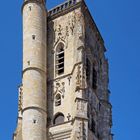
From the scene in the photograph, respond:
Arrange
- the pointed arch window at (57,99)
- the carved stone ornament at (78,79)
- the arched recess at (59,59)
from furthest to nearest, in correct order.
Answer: the arched recess at (59,59) → the pointed arch window at (57,99) → the carved stone ornament at (78,79)

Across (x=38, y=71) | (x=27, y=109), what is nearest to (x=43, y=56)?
(x=38, y=71)

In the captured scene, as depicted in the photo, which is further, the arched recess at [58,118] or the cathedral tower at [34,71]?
the arched recess at [58,118]

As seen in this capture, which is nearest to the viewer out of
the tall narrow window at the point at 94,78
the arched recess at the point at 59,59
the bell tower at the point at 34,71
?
the bell tower at the point at 34,71

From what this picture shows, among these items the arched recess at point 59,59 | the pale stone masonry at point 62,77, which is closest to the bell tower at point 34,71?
the pale stone masonry at point 62,77

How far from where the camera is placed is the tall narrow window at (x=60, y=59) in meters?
39.6

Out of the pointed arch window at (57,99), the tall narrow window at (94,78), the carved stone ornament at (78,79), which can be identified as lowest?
the pointed arch window at (57,99)

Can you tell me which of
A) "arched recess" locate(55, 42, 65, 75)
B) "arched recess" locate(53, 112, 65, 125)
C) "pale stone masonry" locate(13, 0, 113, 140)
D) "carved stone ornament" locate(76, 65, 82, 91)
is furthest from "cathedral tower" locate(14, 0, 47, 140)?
"carved stone ornament" locate(76, 65, 82, 91)

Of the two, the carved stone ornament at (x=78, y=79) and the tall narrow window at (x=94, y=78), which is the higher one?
the tall narrow window at (x=94, y=78)

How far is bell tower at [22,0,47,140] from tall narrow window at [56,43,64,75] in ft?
3.13

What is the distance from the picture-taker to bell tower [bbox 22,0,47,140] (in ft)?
120

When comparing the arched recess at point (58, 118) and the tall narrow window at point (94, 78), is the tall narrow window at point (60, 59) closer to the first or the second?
the tall narrow window at point (94, 78)

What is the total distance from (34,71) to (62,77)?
73.9 inches

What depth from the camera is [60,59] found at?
40.1m

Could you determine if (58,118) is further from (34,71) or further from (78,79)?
(34,71)
